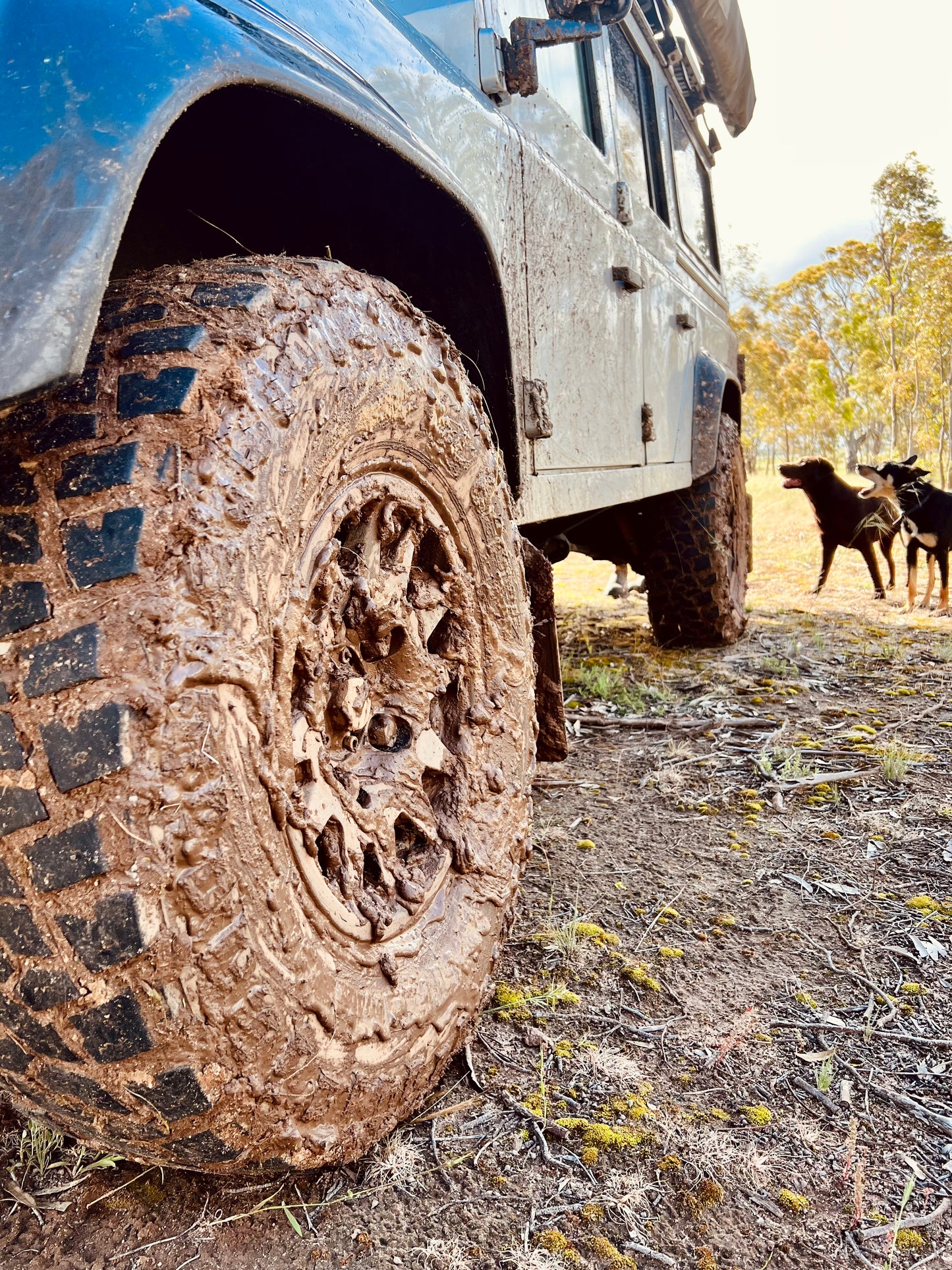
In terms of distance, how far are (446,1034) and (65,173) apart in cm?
Answer: 114

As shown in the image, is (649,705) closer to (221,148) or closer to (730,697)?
(730,697)

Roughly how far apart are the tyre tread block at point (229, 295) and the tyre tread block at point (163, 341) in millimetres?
65

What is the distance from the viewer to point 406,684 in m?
1.43

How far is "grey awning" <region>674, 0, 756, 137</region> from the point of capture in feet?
12.0

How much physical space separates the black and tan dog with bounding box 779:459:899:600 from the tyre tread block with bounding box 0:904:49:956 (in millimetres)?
6234

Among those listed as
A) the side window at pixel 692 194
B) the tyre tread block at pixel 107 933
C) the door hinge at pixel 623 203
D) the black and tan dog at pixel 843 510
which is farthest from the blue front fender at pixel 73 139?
the black and tan dog at pixel 843 510

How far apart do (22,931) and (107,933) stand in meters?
0.09

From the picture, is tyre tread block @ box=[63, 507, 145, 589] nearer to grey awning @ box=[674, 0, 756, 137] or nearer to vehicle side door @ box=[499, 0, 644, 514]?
vehicle side door @ box=[499, 0, 644, 514]

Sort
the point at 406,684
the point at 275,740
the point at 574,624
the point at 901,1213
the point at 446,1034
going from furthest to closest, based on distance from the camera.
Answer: the point at 574,624, the point at 406,684, the point at 446,1034, the point at 901,1213, the point at 275,740

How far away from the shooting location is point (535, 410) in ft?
6.41

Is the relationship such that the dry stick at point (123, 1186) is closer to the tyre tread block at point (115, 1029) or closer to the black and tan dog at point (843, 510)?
the tyre tread block at point (115, 1029)

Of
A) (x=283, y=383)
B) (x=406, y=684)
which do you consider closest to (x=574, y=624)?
(x=406, y=684)

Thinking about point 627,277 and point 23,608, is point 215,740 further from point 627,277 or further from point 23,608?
point 627,277

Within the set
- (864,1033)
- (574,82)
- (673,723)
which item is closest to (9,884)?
(864,1033)
